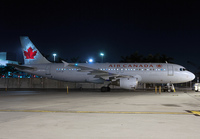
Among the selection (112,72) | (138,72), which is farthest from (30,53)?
(138,72)

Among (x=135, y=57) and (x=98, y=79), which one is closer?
(x=98, y=79)

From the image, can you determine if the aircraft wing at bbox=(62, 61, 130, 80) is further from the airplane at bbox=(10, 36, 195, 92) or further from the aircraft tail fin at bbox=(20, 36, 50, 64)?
the aircraft tail fin at bbox=(20, 36, 50, 64)

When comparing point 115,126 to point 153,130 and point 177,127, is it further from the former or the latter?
point 177,127

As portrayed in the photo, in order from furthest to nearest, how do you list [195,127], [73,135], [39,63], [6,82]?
[6,82] < [39,63] < [195,127] < [73,135]

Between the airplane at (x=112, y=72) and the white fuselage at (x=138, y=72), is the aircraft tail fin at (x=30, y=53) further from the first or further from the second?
the white fuselage at (x=138, y=72)

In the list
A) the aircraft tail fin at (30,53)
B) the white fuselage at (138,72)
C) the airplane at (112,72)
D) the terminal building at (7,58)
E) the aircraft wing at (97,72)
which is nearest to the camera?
the aircraft wing at (97,72)

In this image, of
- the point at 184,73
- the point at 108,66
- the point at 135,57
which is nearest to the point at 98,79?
the point at 108,66

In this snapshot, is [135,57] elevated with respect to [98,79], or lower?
elevated

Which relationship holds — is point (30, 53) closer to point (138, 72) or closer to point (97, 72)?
point (97, 72)

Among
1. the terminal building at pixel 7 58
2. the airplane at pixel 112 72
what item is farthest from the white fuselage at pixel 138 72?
the terminal building at pixel 7 58

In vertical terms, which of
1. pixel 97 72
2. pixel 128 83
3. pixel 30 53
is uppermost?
pixel 30 53

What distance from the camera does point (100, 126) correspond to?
741 centimetres

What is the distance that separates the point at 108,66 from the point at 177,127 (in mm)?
21748

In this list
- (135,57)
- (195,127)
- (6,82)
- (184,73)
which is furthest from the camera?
(135,57)
